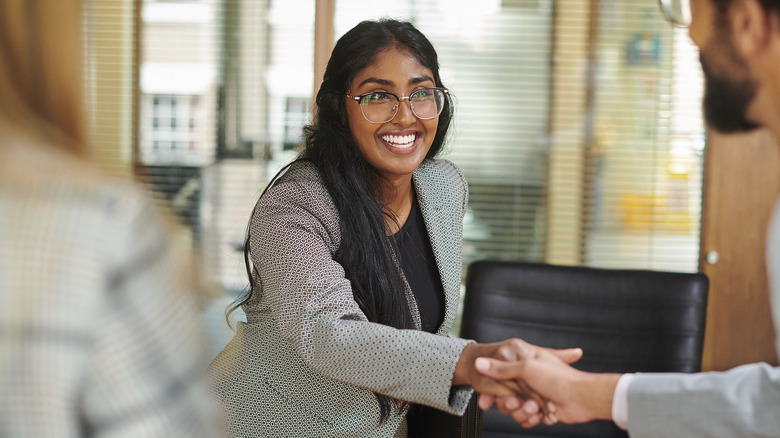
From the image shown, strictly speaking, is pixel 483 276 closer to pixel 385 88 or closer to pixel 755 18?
Answer: pixel 385 88

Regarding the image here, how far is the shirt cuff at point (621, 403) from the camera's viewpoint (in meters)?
1.40

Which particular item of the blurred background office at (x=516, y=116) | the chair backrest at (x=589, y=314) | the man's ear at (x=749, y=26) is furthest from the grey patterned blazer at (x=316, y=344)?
the blurred background office at (x=516, y=116)

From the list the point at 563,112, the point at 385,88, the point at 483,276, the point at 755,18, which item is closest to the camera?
the point at 755,18

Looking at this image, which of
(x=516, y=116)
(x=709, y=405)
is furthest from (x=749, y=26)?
(x=516, y=116)

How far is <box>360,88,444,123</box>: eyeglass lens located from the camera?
205 centimetres

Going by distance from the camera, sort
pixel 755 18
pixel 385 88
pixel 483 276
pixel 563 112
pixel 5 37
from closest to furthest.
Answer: pixel 5 37 < pixel 755 18 < pixel 385 88 < pixel 483 276 < pixel 563 112

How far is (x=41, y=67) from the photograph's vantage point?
2.10 ft

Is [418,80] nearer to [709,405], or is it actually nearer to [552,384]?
[552,384]

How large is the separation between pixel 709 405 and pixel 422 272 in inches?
35.3

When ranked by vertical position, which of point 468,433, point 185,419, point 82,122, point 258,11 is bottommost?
point 468,433

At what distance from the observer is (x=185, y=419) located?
69 cm

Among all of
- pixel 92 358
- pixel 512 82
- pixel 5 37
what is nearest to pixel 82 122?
pixel 5 37

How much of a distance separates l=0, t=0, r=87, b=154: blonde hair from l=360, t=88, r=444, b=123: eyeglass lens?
1.41 meters

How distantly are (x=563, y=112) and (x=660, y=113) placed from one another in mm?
425
